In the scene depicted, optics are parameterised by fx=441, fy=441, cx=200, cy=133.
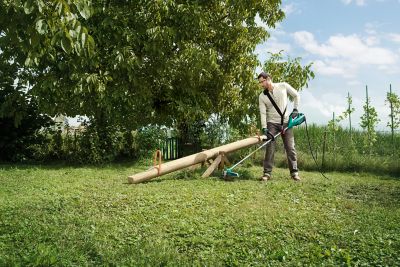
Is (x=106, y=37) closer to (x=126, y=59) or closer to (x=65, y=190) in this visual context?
(x=126, y=59)

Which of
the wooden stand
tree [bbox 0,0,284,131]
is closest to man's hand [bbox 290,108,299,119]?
the wooden stand

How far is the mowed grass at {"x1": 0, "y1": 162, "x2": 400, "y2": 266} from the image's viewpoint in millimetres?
4668

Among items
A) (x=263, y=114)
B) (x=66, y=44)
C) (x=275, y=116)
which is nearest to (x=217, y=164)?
(x=263, y=114)

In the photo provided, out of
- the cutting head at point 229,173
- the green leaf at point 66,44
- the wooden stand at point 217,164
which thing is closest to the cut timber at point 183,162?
the wooden stand at point 217,164

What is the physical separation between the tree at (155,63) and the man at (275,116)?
3.49 m

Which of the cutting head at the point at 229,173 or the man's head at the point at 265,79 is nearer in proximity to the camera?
the cutting head at the point at 229,173

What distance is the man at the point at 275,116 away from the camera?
952 centimetres

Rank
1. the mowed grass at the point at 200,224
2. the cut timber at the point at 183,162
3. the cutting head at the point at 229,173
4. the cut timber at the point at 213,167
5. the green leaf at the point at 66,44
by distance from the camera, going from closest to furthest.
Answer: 1. the green leaf at the point at 66,44
2. the mowed grass at the point at 200,224
3. the cut timber at the point at 183,162
4. the cutting head at the point at 229,173
5. the cut timber at the point at 213,167

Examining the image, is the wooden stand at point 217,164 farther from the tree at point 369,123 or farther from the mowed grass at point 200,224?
the tree at point 369,123

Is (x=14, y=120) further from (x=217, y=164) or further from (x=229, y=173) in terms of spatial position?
(x=229, y=173)

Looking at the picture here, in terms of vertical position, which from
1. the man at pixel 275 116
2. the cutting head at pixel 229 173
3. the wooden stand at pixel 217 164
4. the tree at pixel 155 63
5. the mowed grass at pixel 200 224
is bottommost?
the mowed grass at pixel 200 224

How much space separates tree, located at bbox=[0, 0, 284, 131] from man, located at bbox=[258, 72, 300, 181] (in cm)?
349

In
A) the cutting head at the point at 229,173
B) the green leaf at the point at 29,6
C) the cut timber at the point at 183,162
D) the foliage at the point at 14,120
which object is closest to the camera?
the green leaf at the point at 29,6

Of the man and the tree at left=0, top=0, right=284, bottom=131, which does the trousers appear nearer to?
the man
